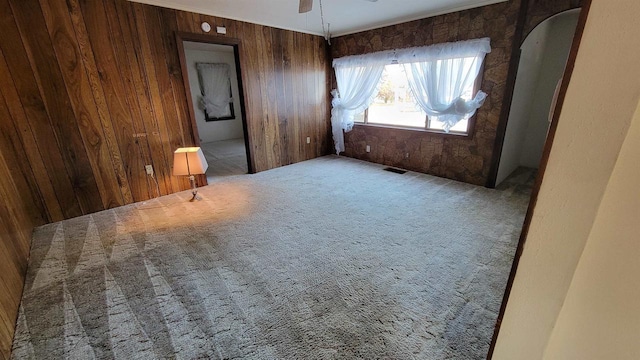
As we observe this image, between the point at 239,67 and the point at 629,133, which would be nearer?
the point at 629,133

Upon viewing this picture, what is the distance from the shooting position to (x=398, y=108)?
4.22 m

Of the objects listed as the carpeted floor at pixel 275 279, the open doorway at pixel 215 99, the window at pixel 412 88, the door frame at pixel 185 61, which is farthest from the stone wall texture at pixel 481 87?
the open doorway at pixel 215 99

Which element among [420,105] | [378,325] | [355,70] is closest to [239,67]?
[355,70]

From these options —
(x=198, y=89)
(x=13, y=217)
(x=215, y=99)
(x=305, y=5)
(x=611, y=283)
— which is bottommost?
(x=13, y=217)

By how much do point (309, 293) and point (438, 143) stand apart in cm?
306

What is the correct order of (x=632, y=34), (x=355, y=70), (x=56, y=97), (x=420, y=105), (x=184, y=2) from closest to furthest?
(x=632, y=34)
(x=56, y=97)
(x=184, y=2)
(x=420, y=105)
(x=355, y=70)

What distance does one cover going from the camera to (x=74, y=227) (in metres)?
2.63

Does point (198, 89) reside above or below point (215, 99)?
above

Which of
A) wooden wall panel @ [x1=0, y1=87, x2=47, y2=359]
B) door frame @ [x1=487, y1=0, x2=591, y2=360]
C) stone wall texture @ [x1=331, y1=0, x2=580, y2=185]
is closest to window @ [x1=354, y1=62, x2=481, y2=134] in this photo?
stone wall texture @ [x1=331, y1=0, x2=580, y2=185]

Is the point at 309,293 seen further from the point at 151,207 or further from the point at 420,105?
the point at 420,105

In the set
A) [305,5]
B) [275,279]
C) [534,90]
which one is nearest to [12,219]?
[275,279]

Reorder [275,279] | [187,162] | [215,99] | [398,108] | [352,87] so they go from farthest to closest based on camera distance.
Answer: [215,99], [352,87], [398,108], [187,162], [275,279]

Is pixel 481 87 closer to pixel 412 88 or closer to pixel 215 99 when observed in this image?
pixel 412 88

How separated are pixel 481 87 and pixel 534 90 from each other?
4.95ft
